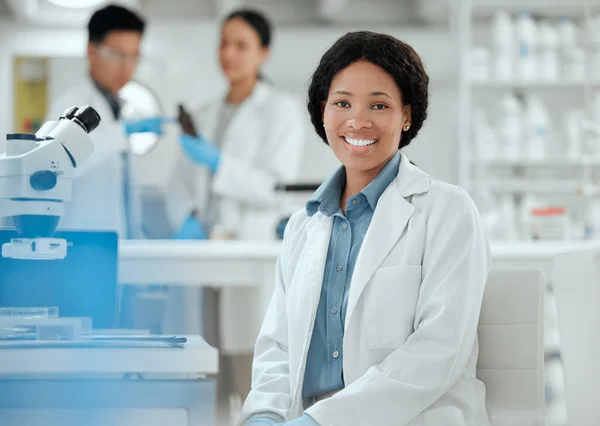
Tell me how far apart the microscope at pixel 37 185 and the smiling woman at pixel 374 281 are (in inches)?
16.8

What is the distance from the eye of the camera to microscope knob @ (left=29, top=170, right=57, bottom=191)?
4.32 ft

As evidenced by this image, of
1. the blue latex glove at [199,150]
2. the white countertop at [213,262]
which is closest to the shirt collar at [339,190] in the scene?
the white countertop at [213,262]

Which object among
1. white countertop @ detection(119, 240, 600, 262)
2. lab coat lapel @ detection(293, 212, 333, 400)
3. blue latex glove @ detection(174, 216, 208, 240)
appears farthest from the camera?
blue latex glove @ detection(174, 216, 208, 240)

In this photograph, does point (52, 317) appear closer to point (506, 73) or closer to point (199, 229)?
point (199, 229)

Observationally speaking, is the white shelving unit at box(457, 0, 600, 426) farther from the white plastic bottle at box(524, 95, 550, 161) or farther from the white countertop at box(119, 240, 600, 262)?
the white countertop at box(119, 240, 600, 262)

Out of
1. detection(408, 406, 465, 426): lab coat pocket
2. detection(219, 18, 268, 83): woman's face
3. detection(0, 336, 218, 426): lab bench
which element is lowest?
detection(408, 406, 465, 426): lab coat pocket

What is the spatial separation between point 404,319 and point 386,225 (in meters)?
0.16

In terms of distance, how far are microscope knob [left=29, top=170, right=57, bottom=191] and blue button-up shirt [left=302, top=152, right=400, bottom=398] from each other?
1.50ft

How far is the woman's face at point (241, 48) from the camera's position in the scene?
433 centimetres

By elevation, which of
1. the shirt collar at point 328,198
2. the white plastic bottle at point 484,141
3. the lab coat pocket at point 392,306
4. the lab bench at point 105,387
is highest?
the white plastic bottle at point 484,141

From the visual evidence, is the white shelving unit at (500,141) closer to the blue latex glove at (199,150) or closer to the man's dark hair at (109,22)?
the blue latex glove at (199,150)

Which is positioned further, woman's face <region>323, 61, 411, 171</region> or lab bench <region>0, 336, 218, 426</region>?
woman's face <region>323, 61, 411, 171</region>

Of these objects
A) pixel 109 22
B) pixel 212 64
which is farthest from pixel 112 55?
pixel 212 64

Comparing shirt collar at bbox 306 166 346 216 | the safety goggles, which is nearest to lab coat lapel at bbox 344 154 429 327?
shirt collar at bbox 306 166 346 216
